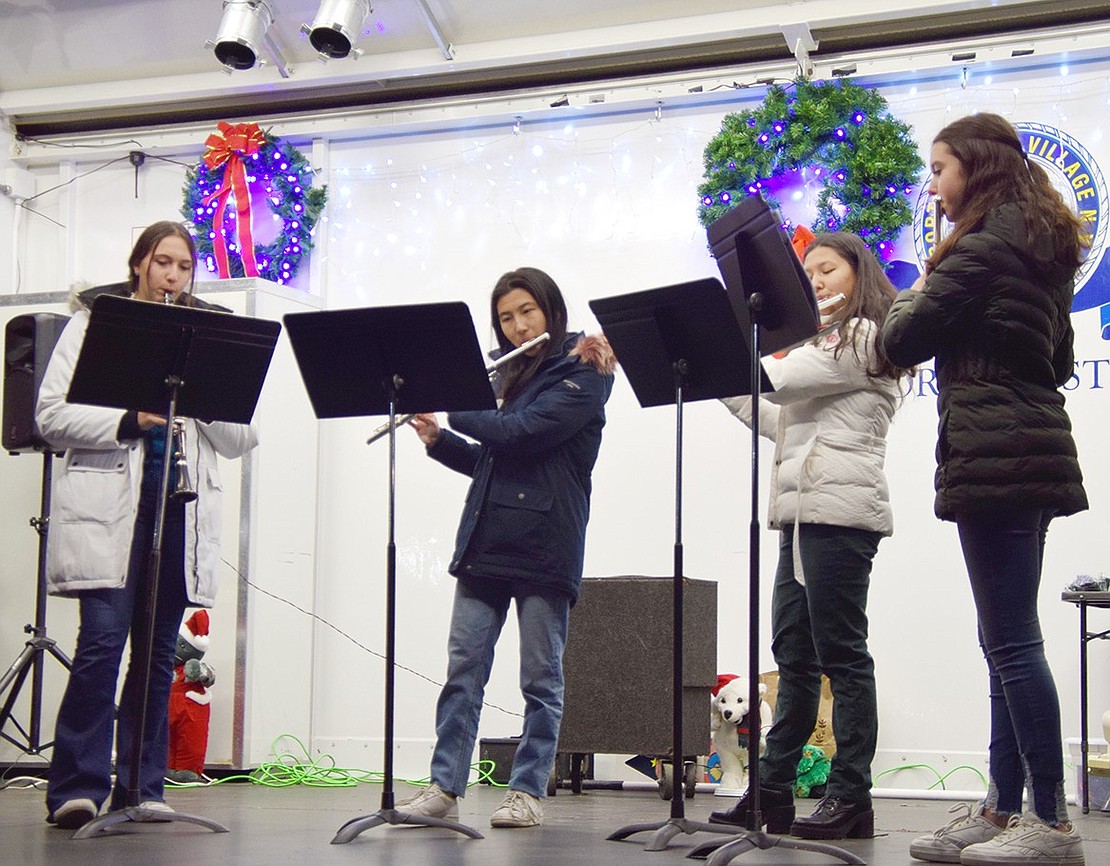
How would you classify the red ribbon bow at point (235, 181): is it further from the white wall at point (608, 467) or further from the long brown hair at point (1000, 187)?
the long brown hair at point (1000, 187)

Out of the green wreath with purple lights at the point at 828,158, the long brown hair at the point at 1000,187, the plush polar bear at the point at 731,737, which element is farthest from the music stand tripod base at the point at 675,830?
the green wreath with purple lights at the point at 828,158

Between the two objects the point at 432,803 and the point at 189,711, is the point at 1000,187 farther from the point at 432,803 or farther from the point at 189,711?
the point at 189,711

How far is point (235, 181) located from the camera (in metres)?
6.64

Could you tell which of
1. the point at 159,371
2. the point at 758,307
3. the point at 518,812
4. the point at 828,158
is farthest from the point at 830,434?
the point at 828,158

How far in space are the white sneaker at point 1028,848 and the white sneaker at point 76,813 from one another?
7.17ft

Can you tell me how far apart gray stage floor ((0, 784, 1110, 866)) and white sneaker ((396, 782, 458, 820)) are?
0.19 feet

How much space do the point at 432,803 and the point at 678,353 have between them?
139cm

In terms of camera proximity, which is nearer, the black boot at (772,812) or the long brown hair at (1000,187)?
the long brown hair at (1000,187)

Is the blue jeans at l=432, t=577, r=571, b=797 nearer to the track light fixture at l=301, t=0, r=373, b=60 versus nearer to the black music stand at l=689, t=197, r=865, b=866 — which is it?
the black music stand at l=689, t=197, r=865, b=866

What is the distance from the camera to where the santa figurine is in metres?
5.58

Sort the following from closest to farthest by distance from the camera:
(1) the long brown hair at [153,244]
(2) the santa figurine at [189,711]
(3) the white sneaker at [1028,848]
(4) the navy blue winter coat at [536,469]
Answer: (3) the white sneaker at [1028,848]
(4) the navy blue winter coat at [536,469]
(1) the long brown hair at [153,244]
(2) the santa figurine at [189,711]

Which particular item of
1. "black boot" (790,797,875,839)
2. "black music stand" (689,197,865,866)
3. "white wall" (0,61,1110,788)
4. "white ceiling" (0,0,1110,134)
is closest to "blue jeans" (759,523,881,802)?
"black boot" (790,797,875,839)

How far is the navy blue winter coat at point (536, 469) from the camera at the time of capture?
3631mm

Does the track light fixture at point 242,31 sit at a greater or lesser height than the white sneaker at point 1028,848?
greater
